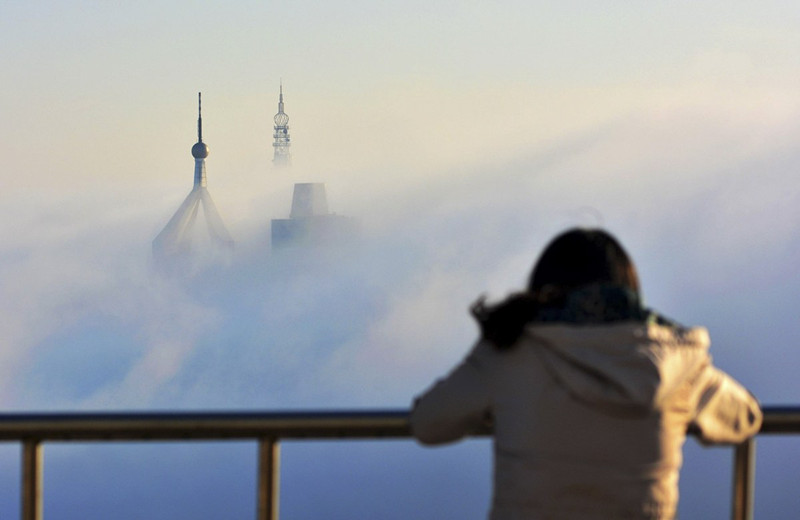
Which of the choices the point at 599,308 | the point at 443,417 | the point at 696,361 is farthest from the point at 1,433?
the point at 696,361

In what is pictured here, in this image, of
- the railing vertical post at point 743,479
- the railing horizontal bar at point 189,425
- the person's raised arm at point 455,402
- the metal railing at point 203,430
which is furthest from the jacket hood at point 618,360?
the railing vertical post at point 743,479

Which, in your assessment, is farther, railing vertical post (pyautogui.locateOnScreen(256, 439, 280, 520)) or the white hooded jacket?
railing vertical post (pyautogui.locateOnScreen(256, 439, 280, 520))

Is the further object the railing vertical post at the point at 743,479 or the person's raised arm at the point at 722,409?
the railing vertical post at the point at 743,479

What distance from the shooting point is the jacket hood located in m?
2.68

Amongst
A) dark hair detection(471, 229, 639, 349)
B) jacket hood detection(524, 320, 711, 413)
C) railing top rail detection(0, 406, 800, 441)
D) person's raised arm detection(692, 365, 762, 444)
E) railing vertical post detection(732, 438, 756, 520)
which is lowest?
railing vertical post detection(732, 438, 756, 520)

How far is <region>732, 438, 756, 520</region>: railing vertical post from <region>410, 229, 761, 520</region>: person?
0.93 metres

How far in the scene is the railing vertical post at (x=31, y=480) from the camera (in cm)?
335

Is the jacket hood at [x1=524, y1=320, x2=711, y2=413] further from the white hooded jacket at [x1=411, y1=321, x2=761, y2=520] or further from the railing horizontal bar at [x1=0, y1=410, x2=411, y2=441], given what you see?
the railing horizontal bar at [x1=0, y1=410, x2=411, y2=441]

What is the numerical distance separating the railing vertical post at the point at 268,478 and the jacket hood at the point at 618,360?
3.49 feet

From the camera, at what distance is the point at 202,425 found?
3.30 meters

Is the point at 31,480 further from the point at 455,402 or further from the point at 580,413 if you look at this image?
the point at 580,413

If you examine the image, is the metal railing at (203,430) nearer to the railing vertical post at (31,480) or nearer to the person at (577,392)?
the railing vertical post at (31,480)

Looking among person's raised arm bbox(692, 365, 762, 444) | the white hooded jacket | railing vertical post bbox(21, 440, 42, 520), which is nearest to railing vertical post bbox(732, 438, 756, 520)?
person's raised arm bbox(692, 365, 762, 444)

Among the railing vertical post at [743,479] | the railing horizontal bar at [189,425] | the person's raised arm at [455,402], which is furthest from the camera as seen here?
the railing vertical post at [743,479]
